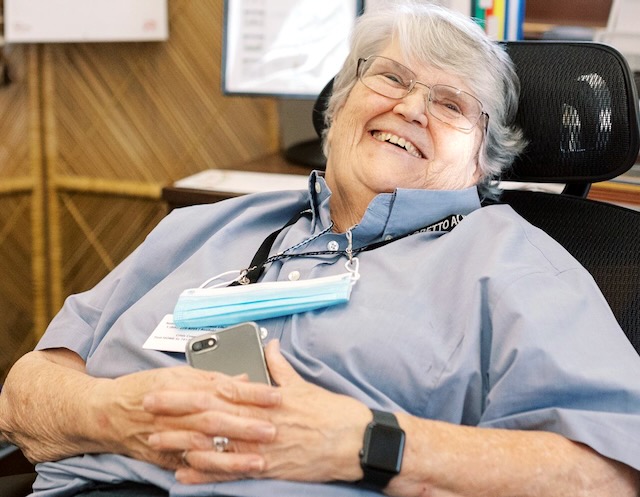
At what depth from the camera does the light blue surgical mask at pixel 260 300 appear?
129 cm

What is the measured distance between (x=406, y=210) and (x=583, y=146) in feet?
1.01

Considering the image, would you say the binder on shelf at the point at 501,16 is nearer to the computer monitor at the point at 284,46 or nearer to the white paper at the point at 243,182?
the computer monitor at the point at 284,46

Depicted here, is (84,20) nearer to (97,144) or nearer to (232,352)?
(97,144)

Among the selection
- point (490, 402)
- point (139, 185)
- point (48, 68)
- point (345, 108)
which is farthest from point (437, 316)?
point (48, 68)

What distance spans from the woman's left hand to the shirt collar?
1.17ft

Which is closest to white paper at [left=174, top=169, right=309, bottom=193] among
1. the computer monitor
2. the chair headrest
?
the computer monitor

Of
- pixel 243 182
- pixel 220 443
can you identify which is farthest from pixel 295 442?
pixel 243 182

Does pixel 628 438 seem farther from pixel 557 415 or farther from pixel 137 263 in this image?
pixel 137 263

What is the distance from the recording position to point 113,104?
2793 millimetres

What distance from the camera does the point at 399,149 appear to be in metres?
1.47

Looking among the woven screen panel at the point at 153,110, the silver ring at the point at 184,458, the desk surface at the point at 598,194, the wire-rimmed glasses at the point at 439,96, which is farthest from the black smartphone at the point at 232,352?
the woven screen panel at the point at 153,110

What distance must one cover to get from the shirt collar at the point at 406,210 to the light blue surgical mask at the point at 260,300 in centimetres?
10

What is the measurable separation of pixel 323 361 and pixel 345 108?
1.65 ft

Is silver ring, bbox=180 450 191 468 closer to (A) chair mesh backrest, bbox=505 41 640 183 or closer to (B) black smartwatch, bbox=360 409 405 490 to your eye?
(B) black smartwatch, bbox=360 409 405 490
